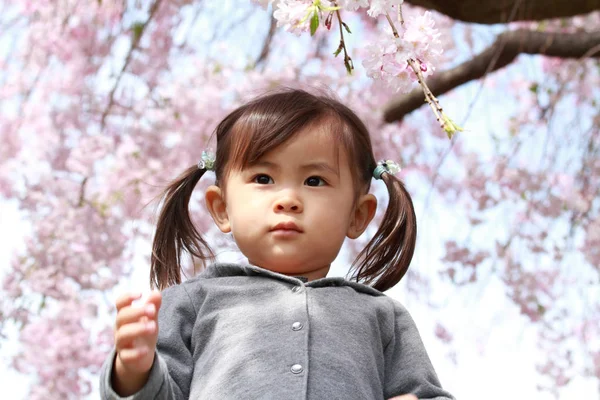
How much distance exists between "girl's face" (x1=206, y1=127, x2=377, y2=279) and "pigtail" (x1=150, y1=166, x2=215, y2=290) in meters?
0.24

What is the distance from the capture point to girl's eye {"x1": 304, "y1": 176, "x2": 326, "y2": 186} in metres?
1.63

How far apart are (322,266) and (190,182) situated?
1.39 feet

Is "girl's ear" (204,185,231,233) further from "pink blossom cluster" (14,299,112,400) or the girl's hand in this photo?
"pink blossom cluster" (14,299,112,400)

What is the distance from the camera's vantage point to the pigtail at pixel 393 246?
6.09 feet

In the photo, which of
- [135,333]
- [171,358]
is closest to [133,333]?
[135,333]

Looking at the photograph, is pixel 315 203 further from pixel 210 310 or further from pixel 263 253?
pixel 210 310

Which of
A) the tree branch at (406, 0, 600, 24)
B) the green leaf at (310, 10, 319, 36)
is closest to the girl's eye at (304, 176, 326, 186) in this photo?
the green leaf at (310, 10, 319, 36)

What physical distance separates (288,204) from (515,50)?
7.85ft

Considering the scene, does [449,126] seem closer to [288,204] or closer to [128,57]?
[288,204]

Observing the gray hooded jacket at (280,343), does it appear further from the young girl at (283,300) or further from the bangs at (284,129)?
the bangs at (284,129)

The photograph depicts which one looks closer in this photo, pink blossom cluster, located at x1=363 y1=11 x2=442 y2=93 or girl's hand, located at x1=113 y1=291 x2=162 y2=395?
girl's hand, located at x1=113 y1=291 x2=162 y2=395

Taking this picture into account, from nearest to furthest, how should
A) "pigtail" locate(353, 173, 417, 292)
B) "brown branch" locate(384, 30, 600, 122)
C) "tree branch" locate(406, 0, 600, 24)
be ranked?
1. "pigtail" locate(353, 173, 417, 292)
2. "tree branch" locate(406, 0, 600, 24)
3. "brown branch" locate(384, 30, 600, 122)

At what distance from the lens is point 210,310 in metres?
1.59

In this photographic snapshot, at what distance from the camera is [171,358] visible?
153cm
